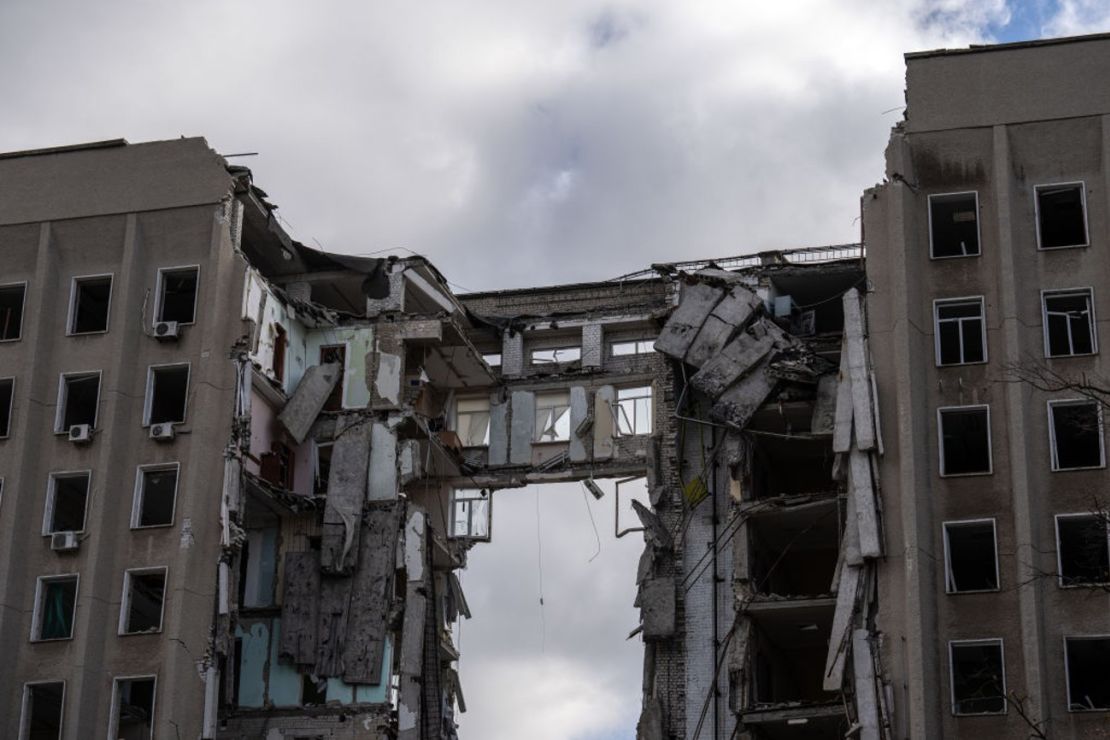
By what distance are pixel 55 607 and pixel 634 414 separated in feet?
57.2

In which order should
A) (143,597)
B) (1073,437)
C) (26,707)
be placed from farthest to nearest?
(143,597) → (26,707) → (1073,437)

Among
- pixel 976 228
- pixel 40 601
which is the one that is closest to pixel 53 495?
pixel 40 601

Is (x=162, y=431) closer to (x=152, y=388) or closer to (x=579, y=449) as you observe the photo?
(x=152, y=388)

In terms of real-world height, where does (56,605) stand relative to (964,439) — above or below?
below

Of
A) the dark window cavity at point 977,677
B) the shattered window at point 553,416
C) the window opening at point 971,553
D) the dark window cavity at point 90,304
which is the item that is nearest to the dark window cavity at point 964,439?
the window opening at point 971,553

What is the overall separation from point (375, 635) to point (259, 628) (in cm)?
342

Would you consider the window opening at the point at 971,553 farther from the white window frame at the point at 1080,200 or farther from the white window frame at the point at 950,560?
the white window frame at the point at 1080,200

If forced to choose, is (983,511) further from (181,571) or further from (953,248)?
(181,571)

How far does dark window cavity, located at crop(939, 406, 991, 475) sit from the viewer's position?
4747 centimetres

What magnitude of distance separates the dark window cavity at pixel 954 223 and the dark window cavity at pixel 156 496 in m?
20.5

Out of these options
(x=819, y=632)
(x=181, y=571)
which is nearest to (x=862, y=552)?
(x=819, y=632)

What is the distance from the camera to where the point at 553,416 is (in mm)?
57844

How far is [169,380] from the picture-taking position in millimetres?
51781

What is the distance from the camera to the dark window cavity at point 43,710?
158ft
